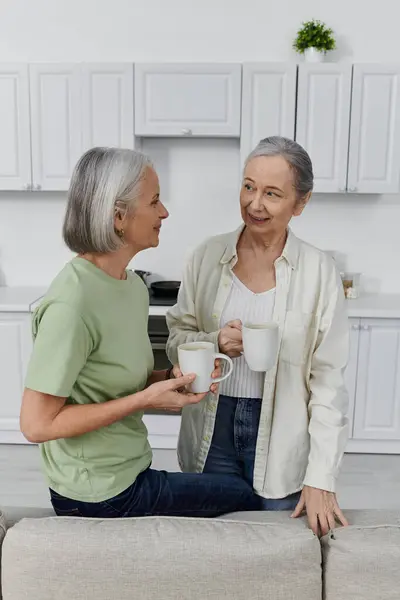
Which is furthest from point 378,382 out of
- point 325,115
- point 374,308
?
point 325,115

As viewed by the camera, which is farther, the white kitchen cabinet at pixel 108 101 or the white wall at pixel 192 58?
the white wall at pixel 192 58

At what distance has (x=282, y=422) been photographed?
156 cm

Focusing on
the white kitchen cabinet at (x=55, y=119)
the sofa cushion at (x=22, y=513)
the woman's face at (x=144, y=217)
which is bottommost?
the sofa cushion at (x=22, y=513)

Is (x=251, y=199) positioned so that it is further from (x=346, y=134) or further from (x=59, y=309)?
(x=346, y=134)

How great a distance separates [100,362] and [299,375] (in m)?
0.55

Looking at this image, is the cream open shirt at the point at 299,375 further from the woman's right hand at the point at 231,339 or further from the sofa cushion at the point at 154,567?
the sofa cushion at the point at 154,567

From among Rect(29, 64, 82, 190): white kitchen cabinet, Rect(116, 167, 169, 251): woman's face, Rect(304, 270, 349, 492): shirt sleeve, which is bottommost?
Rect(304, 270, 349, 492): shirt sleeve

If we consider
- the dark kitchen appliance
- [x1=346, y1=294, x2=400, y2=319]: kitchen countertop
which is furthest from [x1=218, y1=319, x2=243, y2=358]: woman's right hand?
the dark kitchen appliance

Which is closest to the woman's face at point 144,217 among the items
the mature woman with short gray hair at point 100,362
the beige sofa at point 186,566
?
the mature woman with short gray hair at point 100,362

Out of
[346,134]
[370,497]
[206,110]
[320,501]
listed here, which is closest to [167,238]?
[206,110]

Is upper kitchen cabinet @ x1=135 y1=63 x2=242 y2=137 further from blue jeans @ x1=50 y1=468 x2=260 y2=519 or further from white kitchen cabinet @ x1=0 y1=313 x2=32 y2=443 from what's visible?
blue jeans @ x1=50 y1=468 x2=260 y2=519

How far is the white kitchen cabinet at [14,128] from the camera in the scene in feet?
11.7

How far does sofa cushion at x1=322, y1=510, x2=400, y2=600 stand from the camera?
1.19 meters

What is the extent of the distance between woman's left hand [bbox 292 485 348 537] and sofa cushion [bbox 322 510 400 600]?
0.13m
